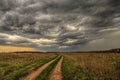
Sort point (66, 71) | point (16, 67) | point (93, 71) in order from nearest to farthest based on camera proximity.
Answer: point (93, 71) < point (66, 71) < point (16, 67)

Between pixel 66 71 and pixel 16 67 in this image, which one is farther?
pixel 16 67

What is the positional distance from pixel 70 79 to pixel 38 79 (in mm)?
3115

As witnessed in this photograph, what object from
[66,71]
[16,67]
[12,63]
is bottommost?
[66,71]

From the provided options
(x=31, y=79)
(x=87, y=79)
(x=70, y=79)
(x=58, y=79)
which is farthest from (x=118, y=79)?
(x=31, y=79)

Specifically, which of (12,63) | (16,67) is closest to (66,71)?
(16,67)

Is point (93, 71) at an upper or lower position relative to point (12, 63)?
lower

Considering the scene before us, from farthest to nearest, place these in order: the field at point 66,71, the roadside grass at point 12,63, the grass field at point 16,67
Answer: the roadside grass at point 12,63 → the grass field at point 16,67 → the field at point 66,71

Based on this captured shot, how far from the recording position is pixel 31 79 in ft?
53.1

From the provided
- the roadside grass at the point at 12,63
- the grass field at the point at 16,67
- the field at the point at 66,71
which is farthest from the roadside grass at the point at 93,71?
the roadside grass at the point at 12,63

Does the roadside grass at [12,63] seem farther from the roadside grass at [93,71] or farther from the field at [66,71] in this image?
the roadside grass at [93,71]

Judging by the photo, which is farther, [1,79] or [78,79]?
[1,79]

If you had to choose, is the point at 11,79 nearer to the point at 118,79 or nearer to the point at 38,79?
the point at 38,79

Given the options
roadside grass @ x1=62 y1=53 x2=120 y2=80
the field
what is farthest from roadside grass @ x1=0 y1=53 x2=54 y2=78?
roadside grass @ x1=62 y1=53 x2=120 y2=80

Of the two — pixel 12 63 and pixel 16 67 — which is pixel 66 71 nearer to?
pixel 16 67
